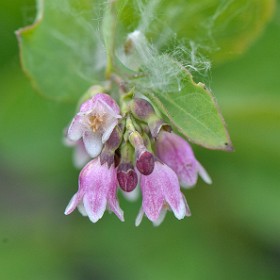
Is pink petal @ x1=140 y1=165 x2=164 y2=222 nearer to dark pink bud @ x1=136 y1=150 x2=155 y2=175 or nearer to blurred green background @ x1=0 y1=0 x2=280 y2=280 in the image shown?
dark pink bud @ x1=136 y1=150 x2=155 y2=175

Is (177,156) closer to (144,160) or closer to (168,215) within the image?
(144,160)

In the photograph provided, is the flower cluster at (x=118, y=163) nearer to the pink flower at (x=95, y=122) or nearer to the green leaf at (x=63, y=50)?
the pink flower at (x=95, y=122)

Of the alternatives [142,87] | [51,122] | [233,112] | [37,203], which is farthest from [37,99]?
[142,87]

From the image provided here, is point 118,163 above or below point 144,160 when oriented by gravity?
below

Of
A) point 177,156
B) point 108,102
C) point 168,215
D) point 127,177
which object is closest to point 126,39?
point 108,102

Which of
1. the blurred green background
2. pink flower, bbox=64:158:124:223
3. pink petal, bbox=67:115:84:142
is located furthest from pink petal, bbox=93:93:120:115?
the blurred green background

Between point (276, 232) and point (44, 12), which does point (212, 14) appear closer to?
point (44, 12)

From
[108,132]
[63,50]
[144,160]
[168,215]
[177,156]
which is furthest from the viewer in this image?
[168,215]
